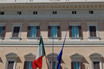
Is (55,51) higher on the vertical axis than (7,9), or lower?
lower

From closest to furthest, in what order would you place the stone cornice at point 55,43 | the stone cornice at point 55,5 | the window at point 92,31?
1. the stone cornice at point 55,43
2. the window at point 92,31
3. the stone cornice at point 55,5

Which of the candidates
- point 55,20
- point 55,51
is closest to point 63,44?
point 55,51

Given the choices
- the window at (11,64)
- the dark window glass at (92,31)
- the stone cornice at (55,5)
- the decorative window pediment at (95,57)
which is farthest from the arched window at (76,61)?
the window at (11,64)

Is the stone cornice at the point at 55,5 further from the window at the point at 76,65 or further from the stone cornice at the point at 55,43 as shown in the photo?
the window at the point at 76,65

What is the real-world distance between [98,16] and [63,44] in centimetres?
531

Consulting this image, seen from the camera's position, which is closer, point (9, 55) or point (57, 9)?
point (9, 55)

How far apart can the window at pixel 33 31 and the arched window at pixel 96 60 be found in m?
5.94

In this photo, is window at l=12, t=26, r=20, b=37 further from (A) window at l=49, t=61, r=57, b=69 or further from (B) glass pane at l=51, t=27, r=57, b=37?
(A) window at l=49, t=61, r=57, b=69

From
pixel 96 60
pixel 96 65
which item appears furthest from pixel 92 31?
pixel 96 65

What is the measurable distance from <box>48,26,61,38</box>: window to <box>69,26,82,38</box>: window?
125cm

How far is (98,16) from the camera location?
1759 cm

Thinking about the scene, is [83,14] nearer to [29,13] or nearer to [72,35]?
[72,35]

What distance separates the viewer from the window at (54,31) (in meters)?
17.1

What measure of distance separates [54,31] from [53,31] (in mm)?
107
